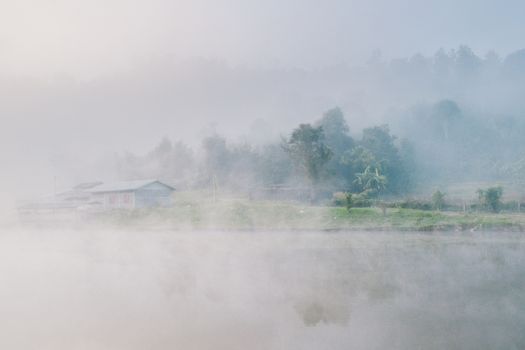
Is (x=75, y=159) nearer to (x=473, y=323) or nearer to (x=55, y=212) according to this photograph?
(x=55, y=212)

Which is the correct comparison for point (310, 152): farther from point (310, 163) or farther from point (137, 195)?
point (137, 195)

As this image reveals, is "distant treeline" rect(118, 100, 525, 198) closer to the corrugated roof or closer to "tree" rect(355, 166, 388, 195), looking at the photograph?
"tree" rect(355, 166, 388, 195)

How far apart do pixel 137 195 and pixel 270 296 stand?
22.0 meters

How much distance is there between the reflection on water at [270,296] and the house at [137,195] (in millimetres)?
12612

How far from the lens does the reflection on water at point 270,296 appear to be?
7422mm

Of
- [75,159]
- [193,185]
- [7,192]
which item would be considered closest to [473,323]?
[193,185]

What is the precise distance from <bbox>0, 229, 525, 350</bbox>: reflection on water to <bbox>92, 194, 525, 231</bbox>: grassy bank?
303 centimetres

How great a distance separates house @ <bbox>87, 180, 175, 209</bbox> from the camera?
3011 cm

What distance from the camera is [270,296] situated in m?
9.73

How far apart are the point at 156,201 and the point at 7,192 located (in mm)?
12919

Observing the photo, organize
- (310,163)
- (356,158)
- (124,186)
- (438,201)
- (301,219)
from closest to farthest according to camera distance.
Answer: (301,219)
(438,201)
(310,163)
(124,186)
(356,158)

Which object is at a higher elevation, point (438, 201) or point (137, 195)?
point (137, 195)

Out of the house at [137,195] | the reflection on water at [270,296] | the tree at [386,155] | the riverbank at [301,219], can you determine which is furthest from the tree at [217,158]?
the reflection on water at [270,296]

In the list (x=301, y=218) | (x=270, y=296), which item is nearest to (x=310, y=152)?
(x=301, y=218)
